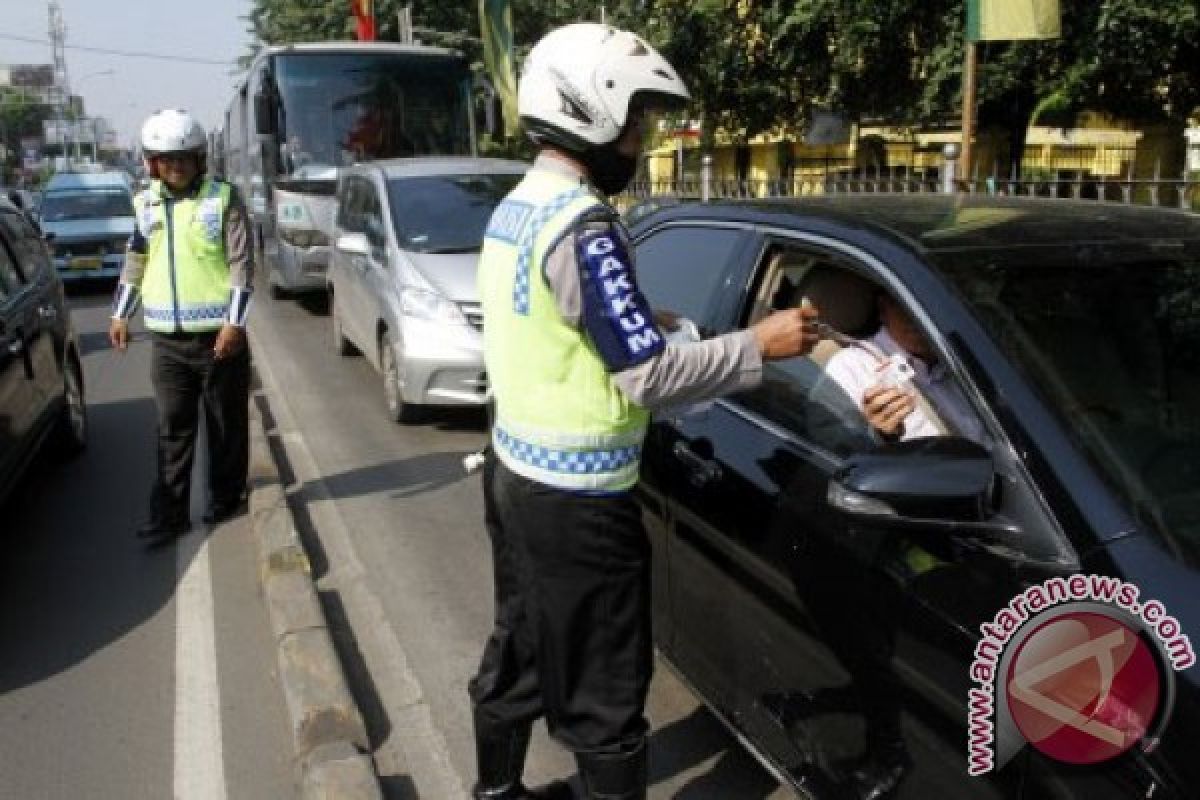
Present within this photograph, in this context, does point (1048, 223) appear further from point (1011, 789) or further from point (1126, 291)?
point (1011, 789)

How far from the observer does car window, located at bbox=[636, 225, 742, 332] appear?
318 centimetres

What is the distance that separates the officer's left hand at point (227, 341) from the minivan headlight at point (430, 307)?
2.10 meters

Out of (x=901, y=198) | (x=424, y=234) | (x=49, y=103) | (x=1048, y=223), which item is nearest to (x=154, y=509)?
(x=424, y=234)

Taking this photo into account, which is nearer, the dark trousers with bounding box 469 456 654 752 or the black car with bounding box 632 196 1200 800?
the black car with bounding box 632 196 1200 800

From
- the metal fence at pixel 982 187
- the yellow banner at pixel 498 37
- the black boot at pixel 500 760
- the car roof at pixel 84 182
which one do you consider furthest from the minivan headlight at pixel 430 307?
→ the car roof at pixel 84 182

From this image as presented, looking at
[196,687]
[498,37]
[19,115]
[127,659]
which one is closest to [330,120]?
[498,37]

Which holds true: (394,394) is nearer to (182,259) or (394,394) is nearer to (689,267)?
(182,259)

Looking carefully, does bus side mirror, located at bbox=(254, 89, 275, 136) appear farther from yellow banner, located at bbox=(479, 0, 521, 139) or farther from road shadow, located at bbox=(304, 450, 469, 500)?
road shadow, located at bbox=(304, 450, 469, 500)

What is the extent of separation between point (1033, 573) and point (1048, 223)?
3.60 ft

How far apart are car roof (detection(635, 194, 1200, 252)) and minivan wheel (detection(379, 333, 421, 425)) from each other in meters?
4.57

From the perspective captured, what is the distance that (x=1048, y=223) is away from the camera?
2.62 meters

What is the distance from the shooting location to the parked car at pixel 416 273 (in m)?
7.12

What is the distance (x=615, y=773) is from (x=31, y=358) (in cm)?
464

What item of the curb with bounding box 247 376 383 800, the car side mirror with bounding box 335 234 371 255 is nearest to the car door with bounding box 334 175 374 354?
the car side mirror with bounding box 335 234 371 255
